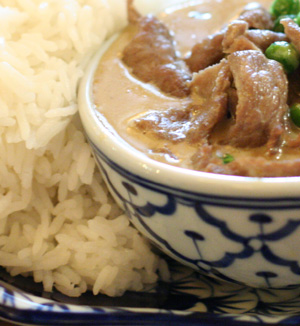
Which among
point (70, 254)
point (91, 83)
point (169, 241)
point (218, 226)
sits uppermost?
point (91, 83)

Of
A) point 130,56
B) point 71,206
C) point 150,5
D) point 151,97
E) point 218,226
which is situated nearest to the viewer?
point 218,226

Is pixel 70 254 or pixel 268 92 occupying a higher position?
pixel 268 92

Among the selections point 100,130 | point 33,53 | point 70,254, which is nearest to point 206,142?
point 100,130

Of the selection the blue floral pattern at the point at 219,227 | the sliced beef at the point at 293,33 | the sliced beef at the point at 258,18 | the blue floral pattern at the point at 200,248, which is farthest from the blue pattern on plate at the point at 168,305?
the sliced beef at the point at 258,18

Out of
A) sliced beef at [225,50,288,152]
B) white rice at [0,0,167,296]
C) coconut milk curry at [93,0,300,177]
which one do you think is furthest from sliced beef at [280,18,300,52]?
white rice at [0,0,167,296]

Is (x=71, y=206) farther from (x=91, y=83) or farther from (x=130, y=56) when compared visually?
(x=130, y=56)

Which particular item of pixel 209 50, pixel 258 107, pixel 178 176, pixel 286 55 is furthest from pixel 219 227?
pixel 209 50

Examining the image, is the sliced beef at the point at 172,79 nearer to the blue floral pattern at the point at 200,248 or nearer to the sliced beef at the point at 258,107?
the sliced beef at the point at 258,107
